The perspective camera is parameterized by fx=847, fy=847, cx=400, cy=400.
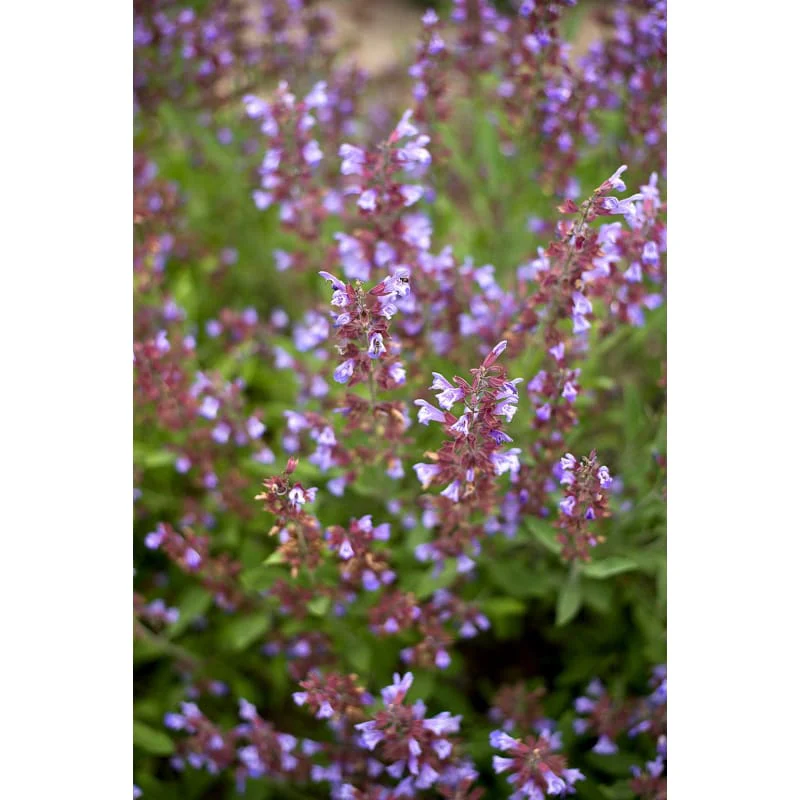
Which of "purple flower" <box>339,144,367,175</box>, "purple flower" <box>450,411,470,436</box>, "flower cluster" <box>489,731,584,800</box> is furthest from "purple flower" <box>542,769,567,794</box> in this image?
"purple flower" <box>339,144,367,175</box>

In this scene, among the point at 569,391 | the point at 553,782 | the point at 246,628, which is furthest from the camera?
the point at 246,628

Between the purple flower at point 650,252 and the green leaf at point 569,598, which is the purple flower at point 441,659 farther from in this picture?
the purple flower at point 650,252

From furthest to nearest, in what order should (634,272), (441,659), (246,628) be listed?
1. (246,628)
2. (441,659)
3. (634,272)

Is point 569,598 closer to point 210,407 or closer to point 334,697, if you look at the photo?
point 334,697

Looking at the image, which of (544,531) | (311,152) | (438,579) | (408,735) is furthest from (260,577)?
(311,152)

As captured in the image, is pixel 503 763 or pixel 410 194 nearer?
pixel 503 763

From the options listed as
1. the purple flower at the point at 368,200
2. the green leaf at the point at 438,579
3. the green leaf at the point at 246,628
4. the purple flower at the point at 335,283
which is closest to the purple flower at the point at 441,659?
the green leaf at the point at 438,579

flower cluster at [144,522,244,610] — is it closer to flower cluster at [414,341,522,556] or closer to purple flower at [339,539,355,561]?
purple flower at [339,539,355,561]

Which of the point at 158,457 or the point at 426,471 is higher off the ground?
the point at 158,457

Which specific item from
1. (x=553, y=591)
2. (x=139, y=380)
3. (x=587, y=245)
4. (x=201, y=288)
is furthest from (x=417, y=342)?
(x=201, y=288)
